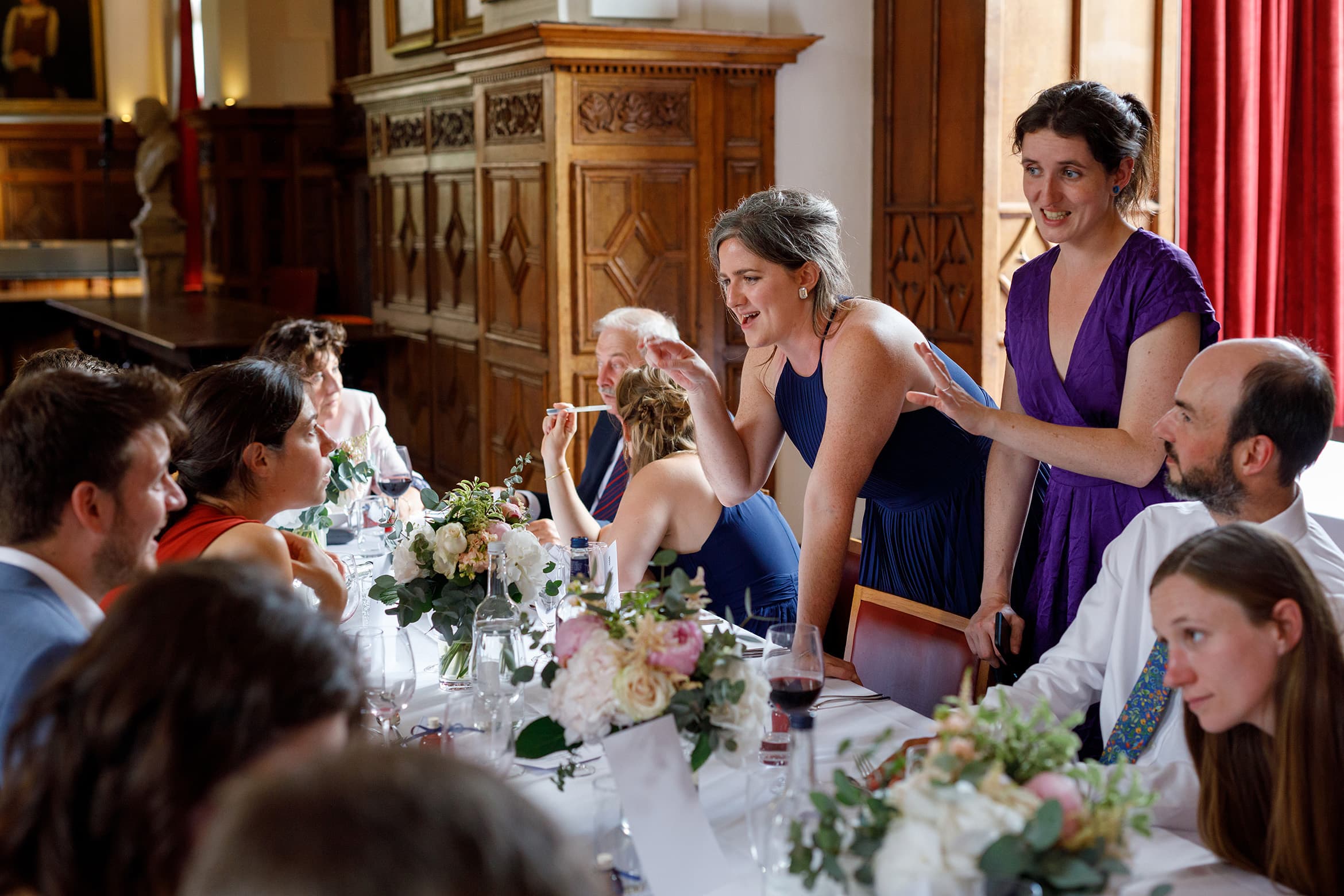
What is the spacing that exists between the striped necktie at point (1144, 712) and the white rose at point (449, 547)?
3.64ft

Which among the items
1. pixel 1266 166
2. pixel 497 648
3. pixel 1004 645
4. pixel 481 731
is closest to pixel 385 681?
pixel 497 648

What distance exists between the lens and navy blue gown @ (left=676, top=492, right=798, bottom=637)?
2.96 meters

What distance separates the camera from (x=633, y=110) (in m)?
5.27

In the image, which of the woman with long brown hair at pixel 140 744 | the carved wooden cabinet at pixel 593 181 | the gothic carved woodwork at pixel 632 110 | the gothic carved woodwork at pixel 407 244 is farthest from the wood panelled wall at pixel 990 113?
the woman with long brown hair at pixel 140 744

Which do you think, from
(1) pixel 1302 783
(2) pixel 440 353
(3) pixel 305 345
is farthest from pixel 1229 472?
(2) pixel 440 353

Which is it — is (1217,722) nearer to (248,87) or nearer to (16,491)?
(16,491)

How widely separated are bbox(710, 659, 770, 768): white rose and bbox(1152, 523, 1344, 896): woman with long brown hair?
49cm

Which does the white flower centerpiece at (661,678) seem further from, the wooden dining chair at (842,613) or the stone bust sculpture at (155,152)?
the stone bust sculpture at (155,152)

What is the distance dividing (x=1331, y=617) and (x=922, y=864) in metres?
0.74

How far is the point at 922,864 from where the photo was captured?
A: 40.5 inches

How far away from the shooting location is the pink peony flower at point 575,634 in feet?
4.91

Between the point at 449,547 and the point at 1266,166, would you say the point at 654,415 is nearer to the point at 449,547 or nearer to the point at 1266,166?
the point at 449,547

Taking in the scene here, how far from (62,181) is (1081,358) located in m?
13.4

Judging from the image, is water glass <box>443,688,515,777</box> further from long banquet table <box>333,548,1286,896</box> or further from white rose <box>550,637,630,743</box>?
white rose <box>550,637,630,743</box>
